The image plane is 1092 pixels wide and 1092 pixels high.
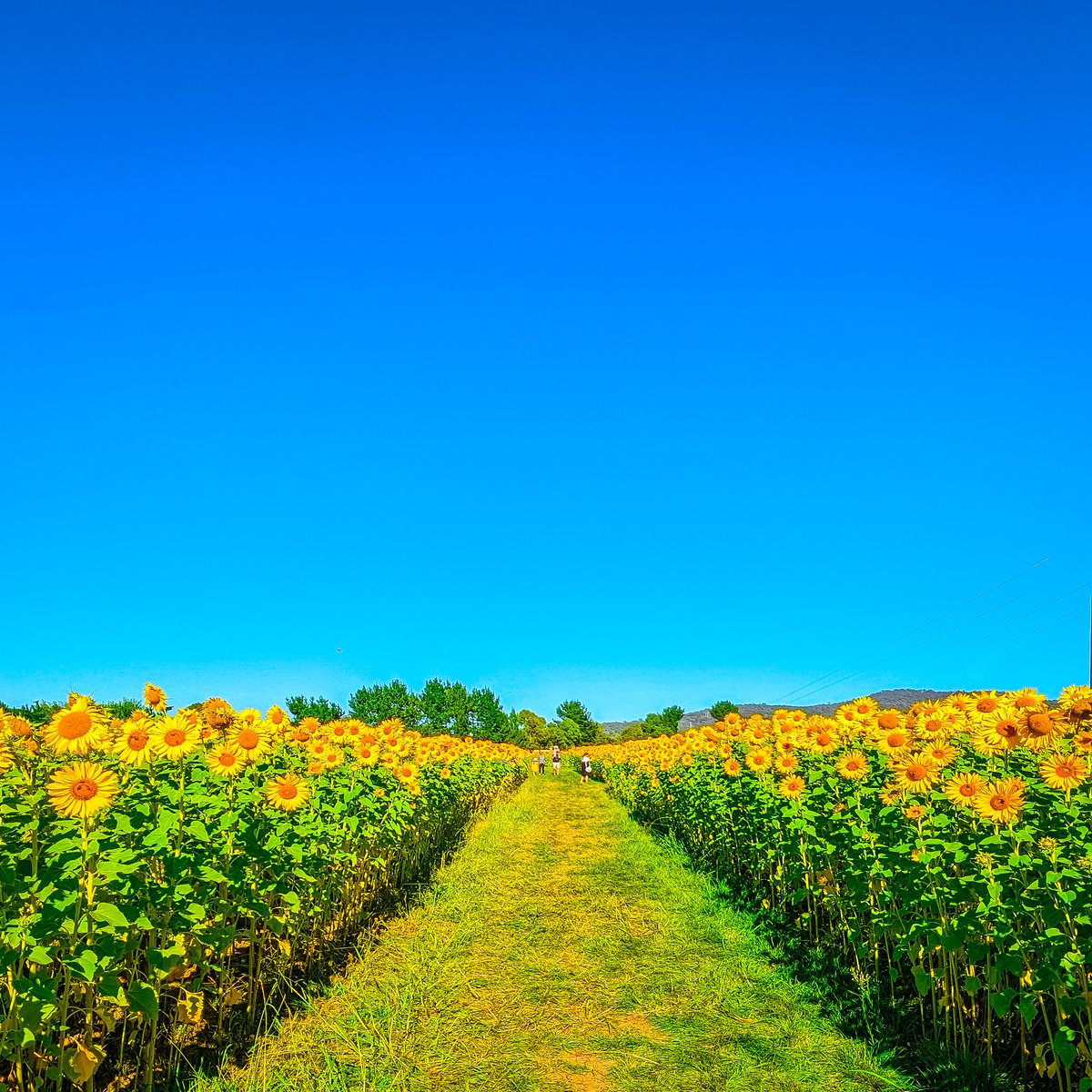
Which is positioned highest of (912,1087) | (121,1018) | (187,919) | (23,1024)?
(187,919)

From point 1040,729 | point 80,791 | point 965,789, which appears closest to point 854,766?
point 965,789

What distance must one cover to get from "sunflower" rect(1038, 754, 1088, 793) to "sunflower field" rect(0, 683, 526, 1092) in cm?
564

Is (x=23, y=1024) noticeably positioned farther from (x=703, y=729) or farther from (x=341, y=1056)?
(x=703, y=729)

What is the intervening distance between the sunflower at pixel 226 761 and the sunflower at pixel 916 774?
217 inches

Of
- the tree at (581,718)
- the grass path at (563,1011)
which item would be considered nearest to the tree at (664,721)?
the tree at (581,718)

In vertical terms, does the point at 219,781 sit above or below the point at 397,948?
above

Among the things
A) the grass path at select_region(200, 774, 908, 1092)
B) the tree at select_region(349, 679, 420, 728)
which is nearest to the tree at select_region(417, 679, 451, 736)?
the tree at select_region(349, 679, 420, 728)

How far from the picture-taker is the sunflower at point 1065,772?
6.16 meters

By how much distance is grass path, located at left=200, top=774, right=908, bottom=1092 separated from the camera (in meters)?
6.28

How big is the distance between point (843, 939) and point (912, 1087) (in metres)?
2.85

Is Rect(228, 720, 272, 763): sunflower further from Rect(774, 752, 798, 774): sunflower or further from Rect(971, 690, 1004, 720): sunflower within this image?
Rect(971, 690, 1004, 720): sunflower

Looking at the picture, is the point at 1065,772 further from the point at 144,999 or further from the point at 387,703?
the point at 387,703

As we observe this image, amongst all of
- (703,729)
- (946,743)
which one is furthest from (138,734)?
(703,729)

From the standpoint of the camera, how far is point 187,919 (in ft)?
18.4
